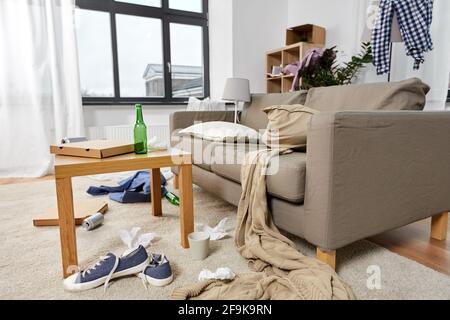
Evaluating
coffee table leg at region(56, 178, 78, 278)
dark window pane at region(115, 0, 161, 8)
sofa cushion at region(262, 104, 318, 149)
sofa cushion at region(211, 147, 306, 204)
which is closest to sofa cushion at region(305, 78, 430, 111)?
sofa cushion at region(262, 104, 318, 149)

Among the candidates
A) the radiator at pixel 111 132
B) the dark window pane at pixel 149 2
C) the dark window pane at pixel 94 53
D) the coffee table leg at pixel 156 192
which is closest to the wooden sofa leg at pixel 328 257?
the coffee table leg at pixel 156 192

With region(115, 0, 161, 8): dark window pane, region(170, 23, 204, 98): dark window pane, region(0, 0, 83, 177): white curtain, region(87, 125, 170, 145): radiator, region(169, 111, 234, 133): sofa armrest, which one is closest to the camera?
region(169, 111, 234, 133): sofa armrest

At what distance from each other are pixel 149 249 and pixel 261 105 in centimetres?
149

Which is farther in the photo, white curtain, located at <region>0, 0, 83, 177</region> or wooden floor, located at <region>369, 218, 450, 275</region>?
white curtain, located at <region>0, 0, 83, 177</region>

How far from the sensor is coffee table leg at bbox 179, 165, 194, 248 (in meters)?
1.26

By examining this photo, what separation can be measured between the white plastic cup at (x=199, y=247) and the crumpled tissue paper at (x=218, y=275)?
15 centimetres

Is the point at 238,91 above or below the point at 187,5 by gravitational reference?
below

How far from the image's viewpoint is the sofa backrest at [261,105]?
2006 mm

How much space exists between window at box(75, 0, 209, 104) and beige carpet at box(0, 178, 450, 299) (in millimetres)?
1904

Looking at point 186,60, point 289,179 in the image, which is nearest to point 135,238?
point 289,179

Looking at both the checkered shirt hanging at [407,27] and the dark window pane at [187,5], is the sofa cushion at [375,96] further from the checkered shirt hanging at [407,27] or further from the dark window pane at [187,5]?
the dark window pane at [187,5]

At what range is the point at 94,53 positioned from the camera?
3.25m

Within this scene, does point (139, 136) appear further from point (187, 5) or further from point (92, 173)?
point (187, 5)

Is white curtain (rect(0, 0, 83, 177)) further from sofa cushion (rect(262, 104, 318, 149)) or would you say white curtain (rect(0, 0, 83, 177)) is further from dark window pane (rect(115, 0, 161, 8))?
sofa cushion (rect(262, 104, 318, 149))
